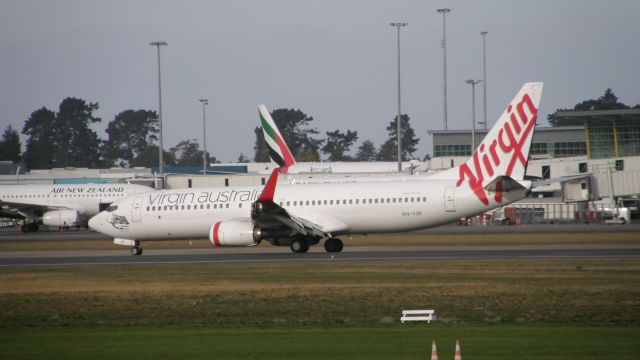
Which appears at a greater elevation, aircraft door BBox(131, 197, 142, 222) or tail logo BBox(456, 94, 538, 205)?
tail logo BBox(456, 94, 538, 205)

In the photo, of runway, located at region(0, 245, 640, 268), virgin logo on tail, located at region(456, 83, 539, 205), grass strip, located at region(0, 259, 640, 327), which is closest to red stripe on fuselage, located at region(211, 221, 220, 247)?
runway, located at region(0, 245, 640, 268)

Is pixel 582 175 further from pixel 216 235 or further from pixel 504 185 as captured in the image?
pixel 216 235

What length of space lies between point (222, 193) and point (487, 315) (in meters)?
22.4

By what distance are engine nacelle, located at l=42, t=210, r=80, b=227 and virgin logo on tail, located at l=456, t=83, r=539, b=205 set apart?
120 feet

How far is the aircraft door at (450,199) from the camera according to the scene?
38594 millimetres

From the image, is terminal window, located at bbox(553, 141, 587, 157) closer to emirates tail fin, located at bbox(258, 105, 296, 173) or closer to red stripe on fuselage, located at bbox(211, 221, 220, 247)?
emirates tail fin, located at bbox(258, 105, 296, 173)

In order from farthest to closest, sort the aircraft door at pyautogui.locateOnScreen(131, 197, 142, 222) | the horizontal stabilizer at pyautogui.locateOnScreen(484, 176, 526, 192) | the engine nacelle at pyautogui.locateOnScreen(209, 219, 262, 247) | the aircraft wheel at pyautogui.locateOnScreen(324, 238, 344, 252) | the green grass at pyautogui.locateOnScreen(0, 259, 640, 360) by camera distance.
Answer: the aircraft door at pyautogui.locateOnScreen(131, 197, 142, 222) < the aircraft wheel at pyautogui.locateOnScreen(324, 238, 344, 252) < the engine nacelle at pyautogui.locateOnScreen(209, 219, 262, 247) < the horizontal stabilizer at pyautogui.locateOnScreen(484, 176, 526, 192) < the green grass at pyautogui.locateOnScreen(0, 259, 640, 360)

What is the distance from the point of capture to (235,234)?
38875 millimetres

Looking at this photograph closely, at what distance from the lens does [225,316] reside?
75.4ft

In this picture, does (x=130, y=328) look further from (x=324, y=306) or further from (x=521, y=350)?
(x=521, y=350)

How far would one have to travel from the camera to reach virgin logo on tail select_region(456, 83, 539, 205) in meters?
38.1

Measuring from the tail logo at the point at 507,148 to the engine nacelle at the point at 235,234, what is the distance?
26.5ft

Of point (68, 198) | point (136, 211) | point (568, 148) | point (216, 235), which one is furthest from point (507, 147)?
point (568, 148)

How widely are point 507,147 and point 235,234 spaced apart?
431 inches
